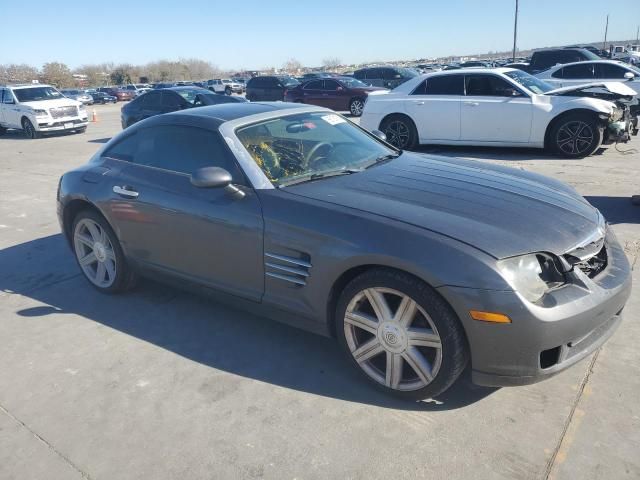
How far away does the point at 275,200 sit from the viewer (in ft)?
10.3

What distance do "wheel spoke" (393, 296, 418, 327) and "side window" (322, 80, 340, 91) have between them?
17.2 metres

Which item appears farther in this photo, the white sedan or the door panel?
the white sedan

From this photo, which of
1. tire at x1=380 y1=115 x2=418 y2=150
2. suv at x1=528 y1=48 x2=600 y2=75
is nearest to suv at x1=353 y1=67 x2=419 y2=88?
suv at x1=528 y1=48 x2=600 y2=75

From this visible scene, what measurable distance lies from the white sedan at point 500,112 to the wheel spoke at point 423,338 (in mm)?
7427

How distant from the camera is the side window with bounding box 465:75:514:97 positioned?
9.23 m

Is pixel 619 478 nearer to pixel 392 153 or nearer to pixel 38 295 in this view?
pixel 392 153

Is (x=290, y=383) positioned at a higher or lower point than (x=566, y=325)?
lower

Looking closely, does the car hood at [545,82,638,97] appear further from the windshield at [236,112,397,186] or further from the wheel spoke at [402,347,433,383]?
the wheel spoke at [402,347,433,383]

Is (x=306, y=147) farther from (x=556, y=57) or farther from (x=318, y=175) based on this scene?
(x=556, y=57)

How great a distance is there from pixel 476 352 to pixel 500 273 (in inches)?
15.9

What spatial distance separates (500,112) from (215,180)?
733 cm

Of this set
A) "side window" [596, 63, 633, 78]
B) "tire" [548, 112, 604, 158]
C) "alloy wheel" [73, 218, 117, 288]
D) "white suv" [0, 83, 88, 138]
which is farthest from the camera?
"white suv" [0, 83, 88, 138]

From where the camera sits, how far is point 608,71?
47.2 ft

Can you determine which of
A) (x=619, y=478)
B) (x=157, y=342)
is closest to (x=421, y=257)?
(x=619, y=478)
